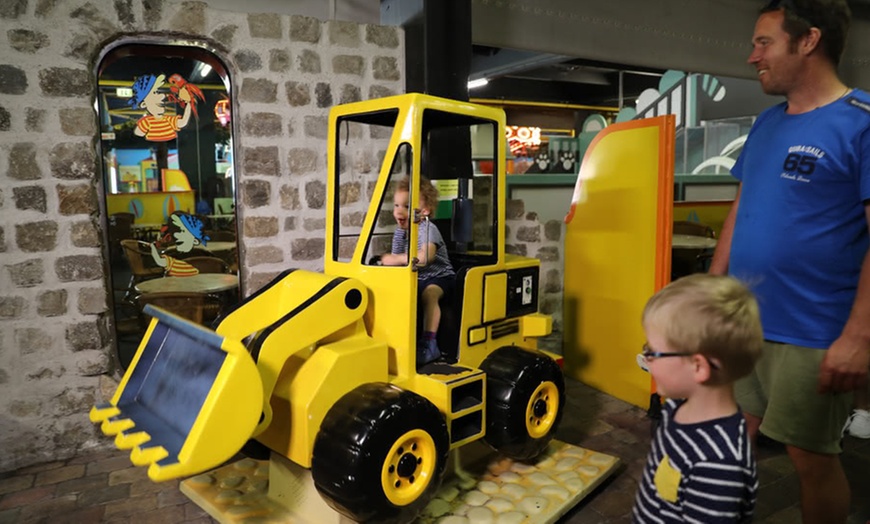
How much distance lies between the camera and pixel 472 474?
3.02 m

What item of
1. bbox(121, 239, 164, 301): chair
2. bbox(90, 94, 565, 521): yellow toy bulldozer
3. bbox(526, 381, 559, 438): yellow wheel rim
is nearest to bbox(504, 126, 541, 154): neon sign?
bbox(121, 239, 164, 301): chair

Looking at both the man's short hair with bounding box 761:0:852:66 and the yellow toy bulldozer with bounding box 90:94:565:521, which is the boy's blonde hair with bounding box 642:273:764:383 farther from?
Result: the yellow toy bulldozer with bounding box 90:94:565:521

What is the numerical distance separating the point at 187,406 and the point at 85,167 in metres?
1.81

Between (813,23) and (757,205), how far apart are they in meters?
0.55

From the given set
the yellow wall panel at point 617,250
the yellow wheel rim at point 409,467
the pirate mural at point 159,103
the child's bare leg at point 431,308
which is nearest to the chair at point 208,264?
the pirate mural at point 159,103

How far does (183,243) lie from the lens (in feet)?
12.5

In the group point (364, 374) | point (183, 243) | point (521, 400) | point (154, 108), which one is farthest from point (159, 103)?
point (521, 400)

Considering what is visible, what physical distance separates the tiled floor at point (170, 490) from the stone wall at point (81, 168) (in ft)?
0.88

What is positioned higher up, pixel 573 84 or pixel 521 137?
pixel 573 84

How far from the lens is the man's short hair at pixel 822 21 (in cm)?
176

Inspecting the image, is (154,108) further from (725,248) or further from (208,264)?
(725,248)

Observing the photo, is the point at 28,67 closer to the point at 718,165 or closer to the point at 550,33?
the point at 550,33

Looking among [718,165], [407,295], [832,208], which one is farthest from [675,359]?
[718,165]

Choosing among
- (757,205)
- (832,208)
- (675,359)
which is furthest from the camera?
(757,205)
